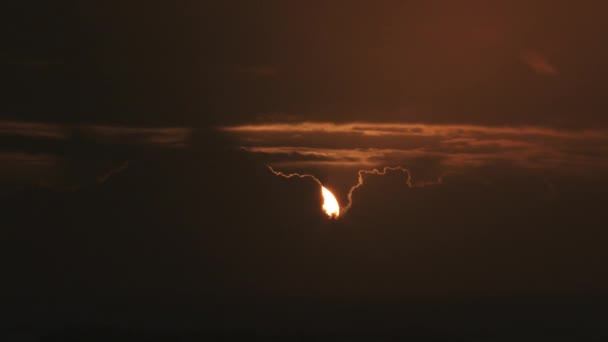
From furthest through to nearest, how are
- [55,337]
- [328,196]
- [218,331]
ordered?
[218,331]
[55,337]
[328,196]

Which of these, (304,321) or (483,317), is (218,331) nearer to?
(304,321)

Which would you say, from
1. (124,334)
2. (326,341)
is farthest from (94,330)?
(326,341)

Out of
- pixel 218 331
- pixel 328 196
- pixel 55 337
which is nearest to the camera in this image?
pixel 328 196

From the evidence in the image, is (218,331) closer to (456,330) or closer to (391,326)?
(391,326)

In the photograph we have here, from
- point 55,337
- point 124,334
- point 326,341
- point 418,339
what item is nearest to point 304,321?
point 326,341

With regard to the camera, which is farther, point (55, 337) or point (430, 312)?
point (430, 312)

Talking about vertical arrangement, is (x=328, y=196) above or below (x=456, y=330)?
below

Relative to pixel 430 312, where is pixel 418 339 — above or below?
below

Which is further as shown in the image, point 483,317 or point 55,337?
point 483,317
